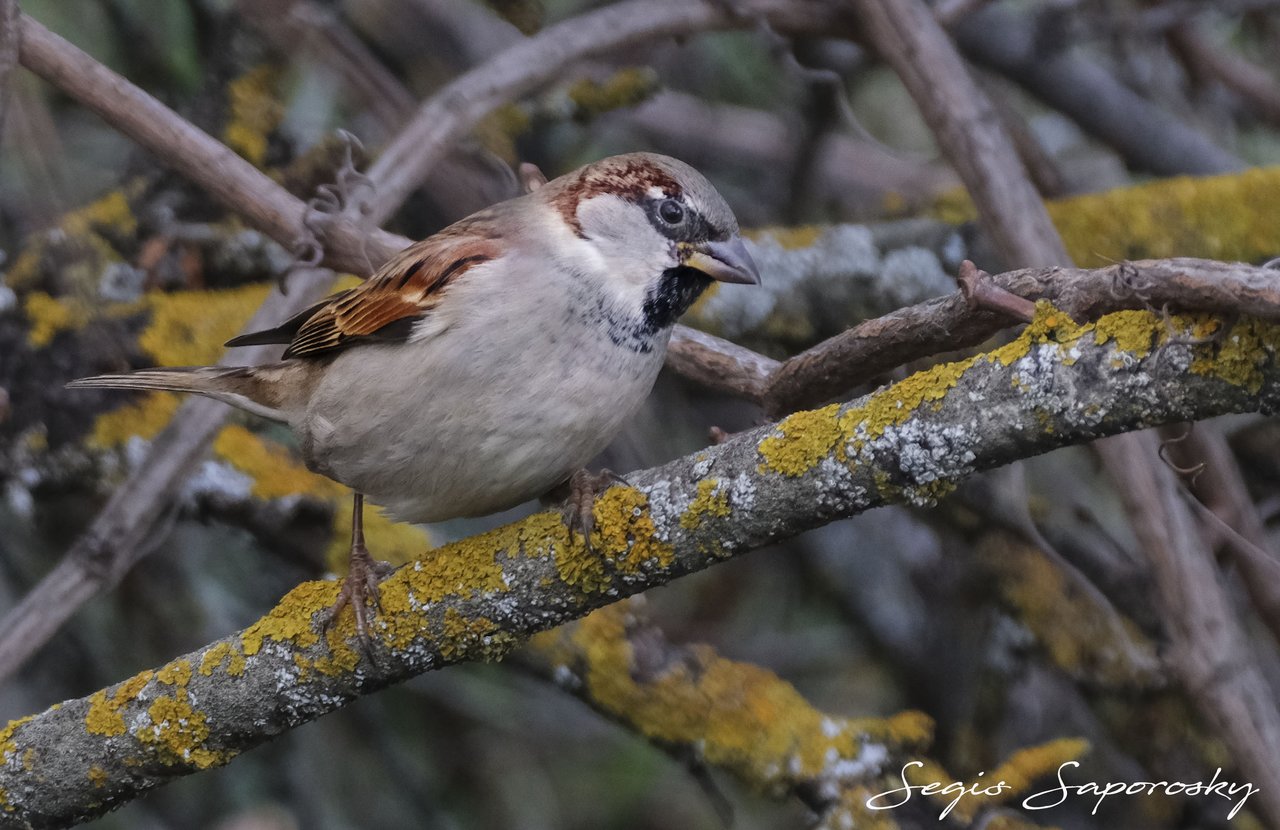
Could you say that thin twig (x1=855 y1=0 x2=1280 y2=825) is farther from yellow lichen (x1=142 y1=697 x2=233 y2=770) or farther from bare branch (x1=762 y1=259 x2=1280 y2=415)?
yellow lichen (x1=142 y1=697 x2=233 y2=770)

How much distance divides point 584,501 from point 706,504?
0.78ft

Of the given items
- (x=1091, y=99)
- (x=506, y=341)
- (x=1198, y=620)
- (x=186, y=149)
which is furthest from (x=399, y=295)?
(x=1091, y=99)

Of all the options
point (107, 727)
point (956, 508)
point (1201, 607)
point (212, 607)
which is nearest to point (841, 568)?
point (956, 508)

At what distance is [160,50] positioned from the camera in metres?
3.98

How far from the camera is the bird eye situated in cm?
276

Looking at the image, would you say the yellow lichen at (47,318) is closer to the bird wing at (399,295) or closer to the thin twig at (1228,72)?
the bird wing at (399,295)

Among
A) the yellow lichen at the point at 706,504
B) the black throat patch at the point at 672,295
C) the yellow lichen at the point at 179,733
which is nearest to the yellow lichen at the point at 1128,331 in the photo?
the yellow lichen at the point at 706,504

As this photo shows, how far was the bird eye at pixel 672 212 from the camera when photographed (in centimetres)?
276

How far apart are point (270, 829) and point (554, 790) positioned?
1.46 meters

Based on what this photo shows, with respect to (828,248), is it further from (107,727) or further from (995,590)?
(107,727)

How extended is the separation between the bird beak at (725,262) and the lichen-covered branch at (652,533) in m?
0.66

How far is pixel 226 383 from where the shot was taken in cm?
317

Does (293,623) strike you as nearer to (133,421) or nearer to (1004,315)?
(1004,315)

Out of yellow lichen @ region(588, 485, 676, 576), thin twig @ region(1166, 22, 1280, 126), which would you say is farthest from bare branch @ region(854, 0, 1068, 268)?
thin twig @ region(1166, 22, 1280, 126)
